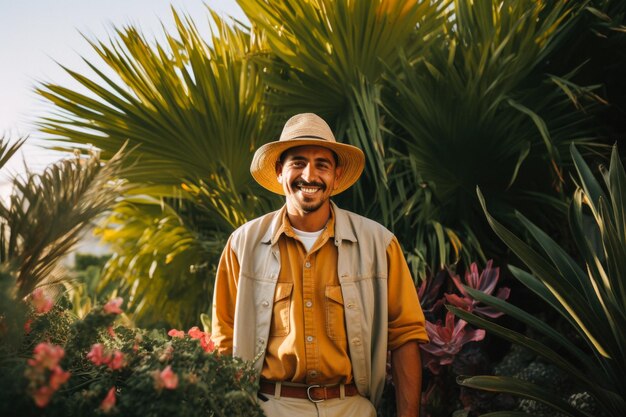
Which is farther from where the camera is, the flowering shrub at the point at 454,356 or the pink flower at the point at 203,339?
the flowering shrub at the point at 454,356

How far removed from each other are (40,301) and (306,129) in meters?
1.29

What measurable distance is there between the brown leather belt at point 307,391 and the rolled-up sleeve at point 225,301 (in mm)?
257

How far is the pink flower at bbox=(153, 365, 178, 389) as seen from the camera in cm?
198

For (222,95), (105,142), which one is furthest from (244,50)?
(105,142)

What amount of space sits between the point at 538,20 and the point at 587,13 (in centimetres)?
31

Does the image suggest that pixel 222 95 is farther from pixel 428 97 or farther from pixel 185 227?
pixel 428 97

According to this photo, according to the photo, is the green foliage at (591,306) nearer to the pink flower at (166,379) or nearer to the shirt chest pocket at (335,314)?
the shirt chest pocket at (335,314)

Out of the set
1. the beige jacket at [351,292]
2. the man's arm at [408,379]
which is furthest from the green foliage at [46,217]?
the man's arm at [408,379]

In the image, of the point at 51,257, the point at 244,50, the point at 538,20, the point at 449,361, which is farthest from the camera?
the point at 244,50

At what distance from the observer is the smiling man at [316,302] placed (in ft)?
9.22

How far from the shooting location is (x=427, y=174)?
471 centimetres

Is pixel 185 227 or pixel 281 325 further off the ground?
pixel 185 227

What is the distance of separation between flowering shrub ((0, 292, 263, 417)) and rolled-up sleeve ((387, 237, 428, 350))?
0.70 m

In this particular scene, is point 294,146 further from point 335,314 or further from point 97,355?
point 97,355
